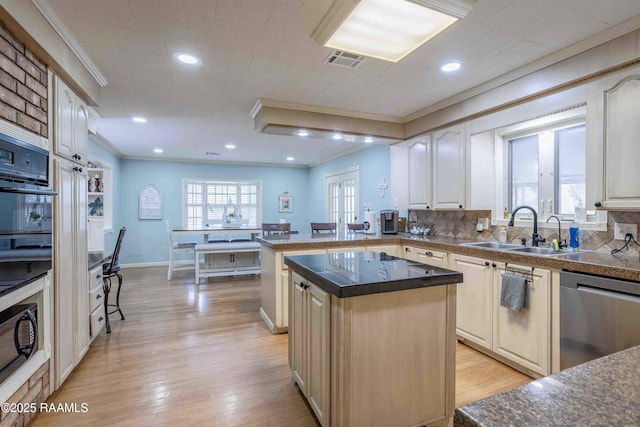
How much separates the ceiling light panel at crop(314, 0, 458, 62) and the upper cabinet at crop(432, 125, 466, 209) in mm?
1690

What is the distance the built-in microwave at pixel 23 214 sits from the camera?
1.57 meters

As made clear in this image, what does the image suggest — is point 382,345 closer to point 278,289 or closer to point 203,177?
point 278,289

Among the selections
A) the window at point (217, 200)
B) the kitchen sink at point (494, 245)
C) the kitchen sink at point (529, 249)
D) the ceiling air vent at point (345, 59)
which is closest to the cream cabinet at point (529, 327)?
the kitchen sink at point (529, 249)

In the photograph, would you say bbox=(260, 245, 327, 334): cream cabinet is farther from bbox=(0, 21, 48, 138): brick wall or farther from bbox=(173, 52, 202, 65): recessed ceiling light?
bbox=(0, 21, 48, 138): brick wall

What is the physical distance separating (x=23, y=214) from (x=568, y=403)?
94.8 inches

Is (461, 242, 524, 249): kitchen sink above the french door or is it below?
below

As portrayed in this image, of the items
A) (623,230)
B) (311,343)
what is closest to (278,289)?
(311,343)

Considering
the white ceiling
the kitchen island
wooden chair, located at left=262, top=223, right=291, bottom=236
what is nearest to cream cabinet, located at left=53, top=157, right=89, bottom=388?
the white ceiling

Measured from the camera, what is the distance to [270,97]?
338 cm

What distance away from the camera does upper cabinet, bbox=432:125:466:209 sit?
335cm

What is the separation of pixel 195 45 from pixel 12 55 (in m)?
1.04

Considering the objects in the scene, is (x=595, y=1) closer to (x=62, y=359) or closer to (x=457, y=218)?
(x=457, y=218)

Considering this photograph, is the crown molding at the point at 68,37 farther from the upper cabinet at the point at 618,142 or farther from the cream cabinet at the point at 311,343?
the upper cabinet at the point at 618,142

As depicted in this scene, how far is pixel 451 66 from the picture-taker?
8.68 ft
